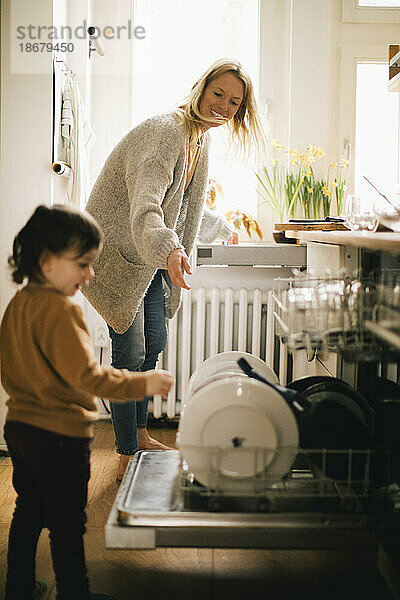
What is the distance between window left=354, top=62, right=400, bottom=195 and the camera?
3.01m

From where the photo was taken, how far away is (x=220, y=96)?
2.00 meters

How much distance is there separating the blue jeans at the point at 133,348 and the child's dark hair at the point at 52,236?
2.79 feet

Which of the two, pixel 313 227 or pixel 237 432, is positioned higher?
pixel 313 227

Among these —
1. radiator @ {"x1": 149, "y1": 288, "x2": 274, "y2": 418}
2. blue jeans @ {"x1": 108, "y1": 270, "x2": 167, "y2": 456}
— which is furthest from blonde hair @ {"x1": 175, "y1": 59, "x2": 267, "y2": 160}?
radiator @ {"x1": 149, "y1": 288, "x2": 274, "y2": 418}

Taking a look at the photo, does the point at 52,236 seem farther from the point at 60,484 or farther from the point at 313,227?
the point at 313,227

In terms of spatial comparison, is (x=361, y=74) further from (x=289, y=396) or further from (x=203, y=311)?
(x=289, y=396)

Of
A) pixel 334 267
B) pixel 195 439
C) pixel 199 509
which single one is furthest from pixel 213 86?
pixel 199 509

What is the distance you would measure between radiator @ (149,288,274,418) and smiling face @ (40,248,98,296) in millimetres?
1487

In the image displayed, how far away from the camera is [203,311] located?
2807 millimetres

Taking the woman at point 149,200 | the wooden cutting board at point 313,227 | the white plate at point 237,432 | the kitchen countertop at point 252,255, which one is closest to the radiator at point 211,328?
the kitchen countertop at point 252,255

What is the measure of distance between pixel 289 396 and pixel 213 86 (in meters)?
1.02

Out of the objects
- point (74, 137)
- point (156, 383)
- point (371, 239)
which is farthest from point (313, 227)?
point (156, 383)

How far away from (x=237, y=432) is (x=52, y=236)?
493mm

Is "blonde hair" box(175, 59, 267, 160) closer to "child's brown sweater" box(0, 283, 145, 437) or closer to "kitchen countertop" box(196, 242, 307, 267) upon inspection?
"kitchen countertop" box(196, 242, 307, 267)
